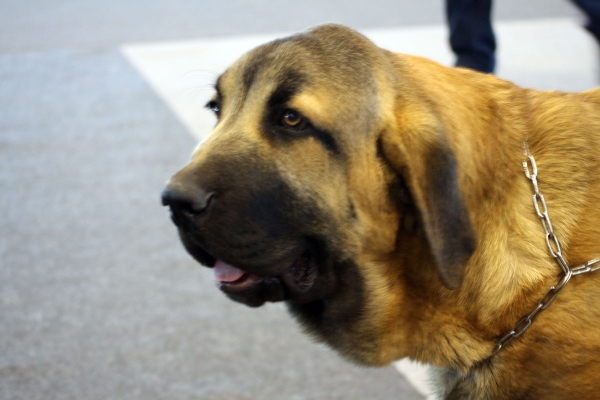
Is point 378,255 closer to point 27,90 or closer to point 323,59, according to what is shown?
point 323,59

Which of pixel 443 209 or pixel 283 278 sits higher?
pixel 443 209

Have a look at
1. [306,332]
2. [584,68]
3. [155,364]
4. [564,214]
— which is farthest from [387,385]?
[584,68]

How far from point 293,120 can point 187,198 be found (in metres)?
0.40

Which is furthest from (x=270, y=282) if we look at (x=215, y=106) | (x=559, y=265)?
(x=559, y=265)

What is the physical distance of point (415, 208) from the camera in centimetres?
214

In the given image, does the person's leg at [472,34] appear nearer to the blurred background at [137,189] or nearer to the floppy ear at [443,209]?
the blurred background at [137,189]

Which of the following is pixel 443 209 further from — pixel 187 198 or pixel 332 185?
pixel 187 198

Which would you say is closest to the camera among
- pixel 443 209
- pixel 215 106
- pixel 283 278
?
pixel 443 209

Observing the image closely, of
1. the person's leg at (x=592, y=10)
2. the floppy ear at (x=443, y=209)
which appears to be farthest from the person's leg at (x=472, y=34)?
the floppy ear at (x=443, y=209)

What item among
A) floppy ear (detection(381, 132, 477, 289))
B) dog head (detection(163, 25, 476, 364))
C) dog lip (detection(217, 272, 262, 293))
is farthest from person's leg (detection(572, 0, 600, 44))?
dog lip (detection(217, 272, 262, 293))

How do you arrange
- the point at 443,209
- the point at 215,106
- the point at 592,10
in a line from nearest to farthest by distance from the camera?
the point at 443,209
the point at 215,106
the point at 592,10

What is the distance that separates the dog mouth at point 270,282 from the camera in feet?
7.56

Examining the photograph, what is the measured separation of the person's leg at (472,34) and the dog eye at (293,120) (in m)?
2.25

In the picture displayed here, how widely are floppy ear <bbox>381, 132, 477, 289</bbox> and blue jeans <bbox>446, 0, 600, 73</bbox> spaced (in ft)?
7.30
